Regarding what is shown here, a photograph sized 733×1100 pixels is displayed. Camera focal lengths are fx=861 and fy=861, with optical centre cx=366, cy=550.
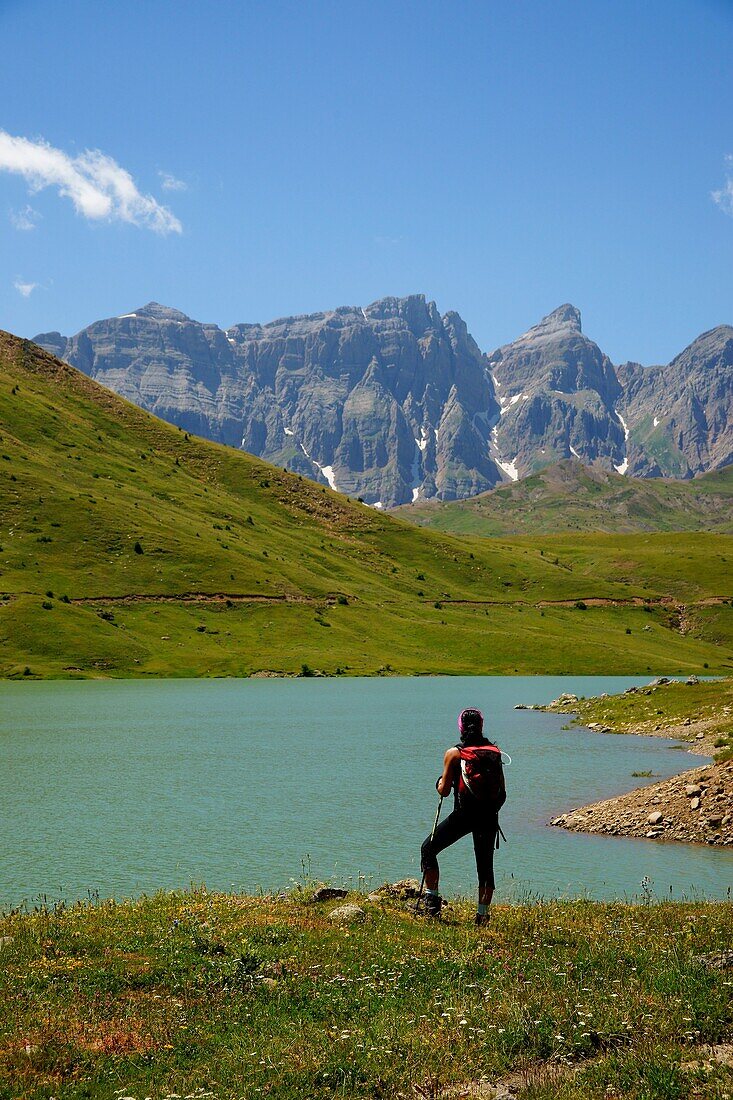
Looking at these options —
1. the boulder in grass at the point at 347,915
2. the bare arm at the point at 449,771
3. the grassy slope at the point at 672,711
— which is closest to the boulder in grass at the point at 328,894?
the boulder in grass at the point at 347,915

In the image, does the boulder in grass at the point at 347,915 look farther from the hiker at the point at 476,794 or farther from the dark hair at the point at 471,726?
the dark hair at the point at 471,726

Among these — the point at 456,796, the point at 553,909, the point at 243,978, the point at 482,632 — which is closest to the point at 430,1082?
the point at 243,978

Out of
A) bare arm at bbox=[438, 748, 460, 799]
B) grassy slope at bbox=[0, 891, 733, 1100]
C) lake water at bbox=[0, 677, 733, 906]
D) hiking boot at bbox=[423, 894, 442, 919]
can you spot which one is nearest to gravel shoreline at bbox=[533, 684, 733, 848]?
lake water at bbox=[0, 677, 733, 906]

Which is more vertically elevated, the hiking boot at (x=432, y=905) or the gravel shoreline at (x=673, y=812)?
the hiking boot at (x=432, y=905)

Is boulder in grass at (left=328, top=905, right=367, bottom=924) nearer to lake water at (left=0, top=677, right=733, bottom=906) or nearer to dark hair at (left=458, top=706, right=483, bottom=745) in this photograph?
dark hair at (left=458, top=706, right=483, bottom=745)

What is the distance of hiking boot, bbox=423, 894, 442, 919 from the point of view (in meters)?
19.3

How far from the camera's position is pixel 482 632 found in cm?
19088

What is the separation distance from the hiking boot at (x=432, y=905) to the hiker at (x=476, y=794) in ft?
3.47

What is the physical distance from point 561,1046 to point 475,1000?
6.02 ft

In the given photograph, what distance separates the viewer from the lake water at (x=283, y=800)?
29.4 m

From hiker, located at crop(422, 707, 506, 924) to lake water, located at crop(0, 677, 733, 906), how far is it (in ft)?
28.1

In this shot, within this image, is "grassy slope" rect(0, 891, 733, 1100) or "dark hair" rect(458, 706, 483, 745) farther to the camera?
"dark hair" rect(458, 706, 483, 745)

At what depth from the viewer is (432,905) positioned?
759 inches

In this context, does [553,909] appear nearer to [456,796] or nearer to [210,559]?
[456,796]
